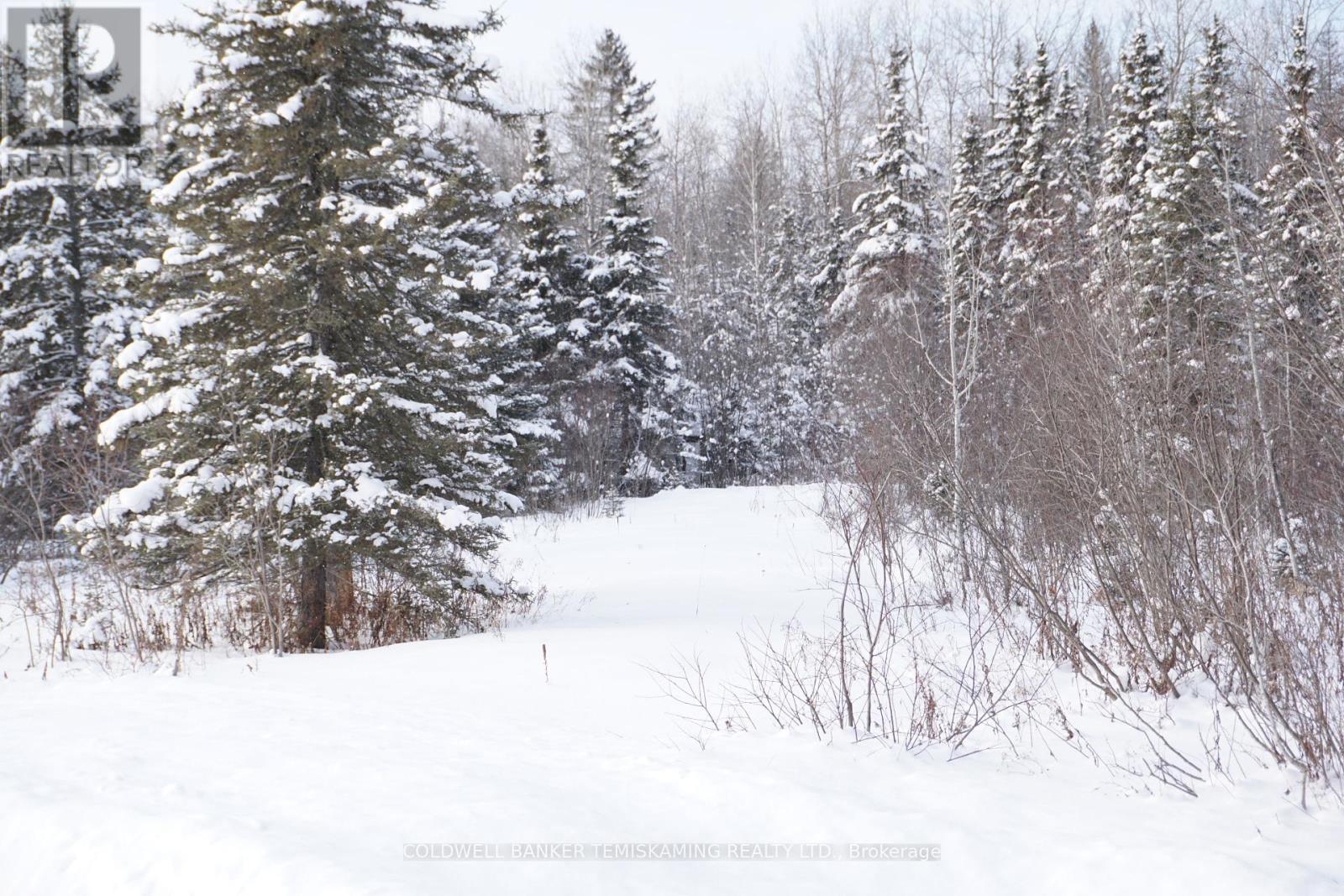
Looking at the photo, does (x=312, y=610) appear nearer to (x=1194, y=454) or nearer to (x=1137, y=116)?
(x=1194, y=454)

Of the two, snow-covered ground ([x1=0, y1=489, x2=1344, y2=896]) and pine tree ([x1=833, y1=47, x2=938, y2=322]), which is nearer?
snow-covered ground ([x1=0, y1=489, x2=1344, y2=896])

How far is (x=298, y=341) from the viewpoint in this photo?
767cm

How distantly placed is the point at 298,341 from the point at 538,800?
5.55 m

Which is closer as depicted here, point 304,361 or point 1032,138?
point 304,361

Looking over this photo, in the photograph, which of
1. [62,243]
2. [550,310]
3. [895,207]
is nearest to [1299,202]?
[895,207]

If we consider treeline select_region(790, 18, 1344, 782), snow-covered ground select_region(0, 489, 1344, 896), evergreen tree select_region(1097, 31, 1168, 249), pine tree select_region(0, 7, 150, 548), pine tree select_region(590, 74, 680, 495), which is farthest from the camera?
pine tree select_region(590, 74, 680, 495)

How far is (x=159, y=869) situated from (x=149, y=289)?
21.0 ft

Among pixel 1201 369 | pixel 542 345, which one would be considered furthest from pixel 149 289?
pixel 542 345

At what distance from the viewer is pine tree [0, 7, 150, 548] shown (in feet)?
51.6

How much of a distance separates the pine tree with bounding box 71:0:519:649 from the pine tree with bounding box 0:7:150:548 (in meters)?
9.12

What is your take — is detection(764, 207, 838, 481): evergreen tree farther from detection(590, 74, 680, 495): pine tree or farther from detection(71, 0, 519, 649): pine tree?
detection(71, 0, 519, 649): pine tree

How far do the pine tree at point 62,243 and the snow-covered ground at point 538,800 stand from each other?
12.1 metres

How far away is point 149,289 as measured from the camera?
7934 mm

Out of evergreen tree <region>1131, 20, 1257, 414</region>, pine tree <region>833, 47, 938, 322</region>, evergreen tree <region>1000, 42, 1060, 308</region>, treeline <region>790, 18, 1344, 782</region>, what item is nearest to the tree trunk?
treeline <region>790, 18, 1344, 782</region>
